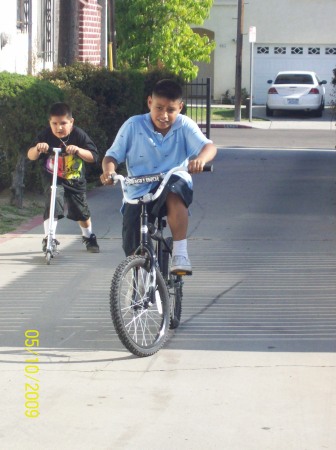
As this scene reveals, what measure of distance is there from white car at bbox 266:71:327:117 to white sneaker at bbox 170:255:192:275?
28970 millimetres

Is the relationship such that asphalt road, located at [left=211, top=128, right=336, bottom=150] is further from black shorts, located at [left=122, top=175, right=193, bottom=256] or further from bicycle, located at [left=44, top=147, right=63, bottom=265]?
black shorts, located at [left=122, top=175, right=193, bottom=256]

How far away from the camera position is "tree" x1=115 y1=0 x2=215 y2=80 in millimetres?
33344

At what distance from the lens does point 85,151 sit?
9703 mm

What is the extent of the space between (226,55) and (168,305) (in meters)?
35.6

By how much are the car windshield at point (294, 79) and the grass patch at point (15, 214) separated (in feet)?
78.2

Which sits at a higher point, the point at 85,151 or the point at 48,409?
the point at 85,151

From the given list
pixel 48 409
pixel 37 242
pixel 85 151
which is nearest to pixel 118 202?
pixel 37 242

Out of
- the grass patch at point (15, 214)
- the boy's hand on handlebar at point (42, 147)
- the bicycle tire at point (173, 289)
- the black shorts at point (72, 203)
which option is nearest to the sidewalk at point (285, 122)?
the grass patch at point (15, 214)

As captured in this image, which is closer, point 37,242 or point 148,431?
point 148,431

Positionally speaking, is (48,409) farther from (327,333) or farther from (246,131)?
(246,131)

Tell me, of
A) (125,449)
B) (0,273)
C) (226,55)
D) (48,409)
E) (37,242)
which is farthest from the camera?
(226,55)

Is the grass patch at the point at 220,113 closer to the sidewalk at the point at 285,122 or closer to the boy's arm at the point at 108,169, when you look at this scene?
the sidewalk at the point at 285,122
